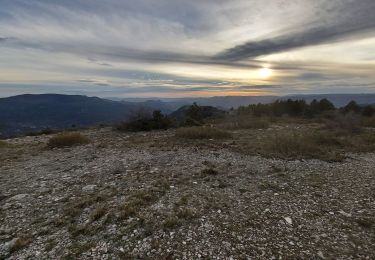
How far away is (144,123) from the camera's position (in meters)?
21.1

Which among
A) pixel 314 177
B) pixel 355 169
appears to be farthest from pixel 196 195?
pixel 355 169

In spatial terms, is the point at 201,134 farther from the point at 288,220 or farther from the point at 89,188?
the point at 288,220

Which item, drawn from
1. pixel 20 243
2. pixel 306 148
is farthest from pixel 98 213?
pixel 306 148

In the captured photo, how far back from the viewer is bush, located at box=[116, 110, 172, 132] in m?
21.0

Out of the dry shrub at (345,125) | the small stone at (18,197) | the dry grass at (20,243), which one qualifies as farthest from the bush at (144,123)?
the dry grass at (20,243)

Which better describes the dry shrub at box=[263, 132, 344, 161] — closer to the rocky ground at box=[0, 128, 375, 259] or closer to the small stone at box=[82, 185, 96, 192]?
the rocky ground at box=[0, 128, 375, 259]

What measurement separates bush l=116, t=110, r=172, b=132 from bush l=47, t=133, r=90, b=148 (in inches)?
191

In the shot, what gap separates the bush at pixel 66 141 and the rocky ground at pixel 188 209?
3.80 meters

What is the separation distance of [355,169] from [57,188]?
10.8m

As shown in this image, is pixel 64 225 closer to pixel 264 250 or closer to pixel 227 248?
pixel 227 248

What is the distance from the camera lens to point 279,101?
38.4m

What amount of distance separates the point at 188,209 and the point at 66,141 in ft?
38.8

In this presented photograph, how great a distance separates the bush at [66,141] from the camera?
610 inches

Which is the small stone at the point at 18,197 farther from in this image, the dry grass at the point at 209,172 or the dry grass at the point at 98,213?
the dry grass at the point at 209,172
